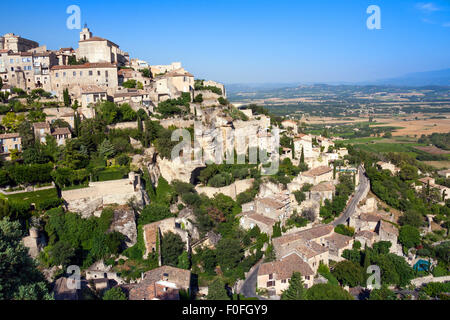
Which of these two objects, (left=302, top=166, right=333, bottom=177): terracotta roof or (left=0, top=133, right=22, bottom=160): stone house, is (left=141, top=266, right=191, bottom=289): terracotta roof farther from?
(left=302, top=166, right=333, bottom=177): terracotta roof

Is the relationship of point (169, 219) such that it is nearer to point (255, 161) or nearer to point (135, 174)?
point (135, 174)

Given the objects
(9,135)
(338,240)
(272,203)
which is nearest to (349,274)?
(338,240)

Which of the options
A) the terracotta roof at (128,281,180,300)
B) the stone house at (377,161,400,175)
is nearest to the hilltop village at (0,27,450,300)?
the terracotta roof at (128,281,180,300)

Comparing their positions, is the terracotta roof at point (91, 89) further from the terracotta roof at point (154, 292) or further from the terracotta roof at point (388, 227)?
the terracotta roof at point (388, 227)

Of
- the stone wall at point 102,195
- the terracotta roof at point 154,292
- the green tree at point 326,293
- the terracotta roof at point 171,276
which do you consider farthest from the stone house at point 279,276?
the stone wall at point 102,195

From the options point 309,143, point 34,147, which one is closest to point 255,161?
point 309,143
